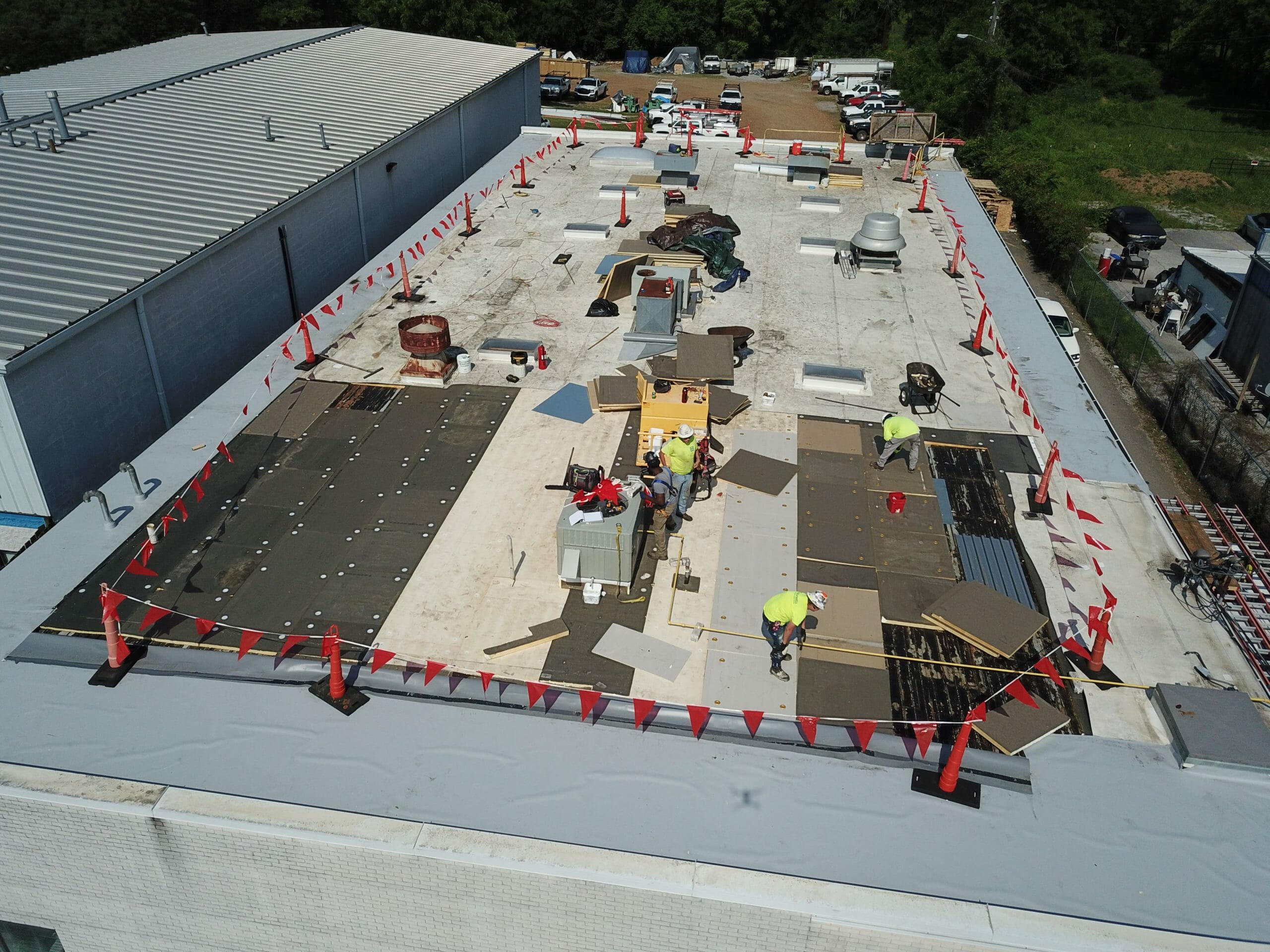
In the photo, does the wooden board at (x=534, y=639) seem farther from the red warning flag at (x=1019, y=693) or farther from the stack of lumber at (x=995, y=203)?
the stack of lumber at (x=995, y=203)

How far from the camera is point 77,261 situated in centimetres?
2183

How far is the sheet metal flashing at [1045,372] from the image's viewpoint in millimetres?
20703

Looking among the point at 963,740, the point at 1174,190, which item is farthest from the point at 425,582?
the point at 1174,190

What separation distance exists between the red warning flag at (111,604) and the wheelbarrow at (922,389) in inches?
671

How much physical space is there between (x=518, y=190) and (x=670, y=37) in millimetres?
75033

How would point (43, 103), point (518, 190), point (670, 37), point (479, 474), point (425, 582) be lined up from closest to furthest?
1. point (425, 582)
2. point (479, 474)
3. point (43, 103)
4. point (518, 190)
5. point (670, 37)

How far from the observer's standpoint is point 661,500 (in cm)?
1778

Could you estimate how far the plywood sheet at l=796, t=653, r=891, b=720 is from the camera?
14.0 meters

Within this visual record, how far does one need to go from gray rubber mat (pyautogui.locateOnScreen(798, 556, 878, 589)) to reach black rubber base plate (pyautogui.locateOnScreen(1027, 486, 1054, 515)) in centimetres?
428

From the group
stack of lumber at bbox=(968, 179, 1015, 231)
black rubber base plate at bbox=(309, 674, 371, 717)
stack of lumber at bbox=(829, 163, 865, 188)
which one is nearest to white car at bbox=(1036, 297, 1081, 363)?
stack of lumber at bbox=(829, 163, 865, 188)

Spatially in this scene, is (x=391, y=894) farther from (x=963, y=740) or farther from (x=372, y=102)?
(x=372, y=102)

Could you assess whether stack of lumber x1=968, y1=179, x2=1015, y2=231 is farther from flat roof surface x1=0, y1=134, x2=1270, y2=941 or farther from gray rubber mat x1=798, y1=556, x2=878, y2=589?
gray rubber mat x1=798, y1=556, x2=878, y2=589

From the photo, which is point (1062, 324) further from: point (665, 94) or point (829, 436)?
point (665, 94)

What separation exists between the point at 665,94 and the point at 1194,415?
53.8 metres
